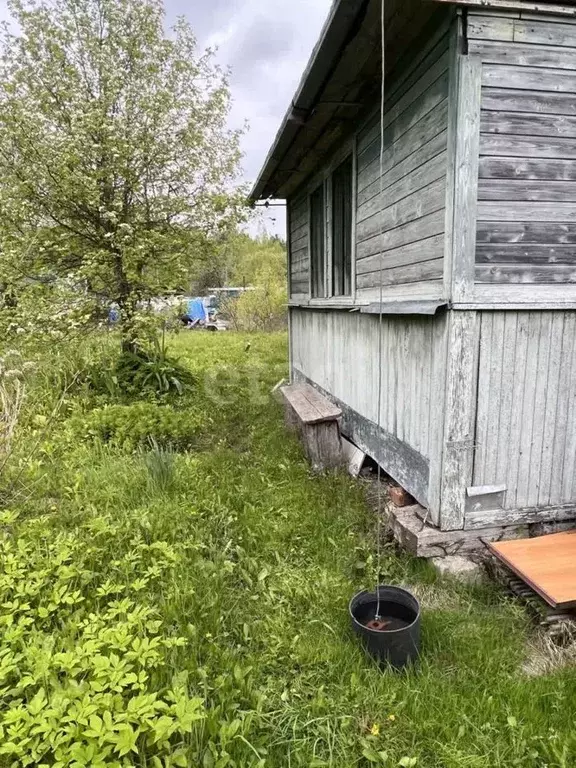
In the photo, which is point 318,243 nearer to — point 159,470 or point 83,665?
point 159,470

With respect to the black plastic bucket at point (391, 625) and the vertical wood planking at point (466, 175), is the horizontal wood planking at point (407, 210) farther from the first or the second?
the black plastic bucket at point (391, 625)

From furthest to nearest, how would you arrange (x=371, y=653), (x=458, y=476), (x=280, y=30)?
(x=280, y=30) < (x=458, y=476) < (x=371, y=653)

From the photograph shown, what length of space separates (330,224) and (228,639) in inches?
158

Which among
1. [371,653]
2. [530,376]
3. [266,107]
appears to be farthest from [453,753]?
[266,107]

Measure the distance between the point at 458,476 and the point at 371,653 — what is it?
112 cm

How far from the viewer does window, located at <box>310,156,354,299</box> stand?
453 centimetres

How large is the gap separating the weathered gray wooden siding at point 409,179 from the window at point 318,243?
1399 mm

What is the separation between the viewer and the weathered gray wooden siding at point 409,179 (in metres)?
2.68

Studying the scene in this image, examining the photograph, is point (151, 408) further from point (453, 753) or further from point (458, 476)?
point (453, 753)

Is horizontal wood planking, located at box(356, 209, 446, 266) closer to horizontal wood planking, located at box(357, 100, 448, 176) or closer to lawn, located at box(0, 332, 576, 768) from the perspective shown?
horizontal wood planking, located at box(357, 100, 448, 176)

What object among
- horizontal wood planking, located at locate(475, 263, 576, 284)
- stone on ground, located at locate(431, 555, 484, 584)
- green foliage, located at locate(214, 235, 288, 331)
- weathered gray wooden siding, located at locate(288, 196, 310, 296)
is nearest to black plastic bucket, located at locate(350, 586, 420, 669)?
stone on ground, located at locate(431, 555, 484, 584)

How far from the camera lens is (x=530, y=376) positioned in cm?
281

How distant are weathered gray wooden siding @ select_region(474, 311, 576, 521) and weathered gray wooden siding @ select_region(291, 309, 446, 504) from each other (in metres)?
0.27

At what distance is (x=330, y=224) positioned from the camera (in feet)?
16.3
